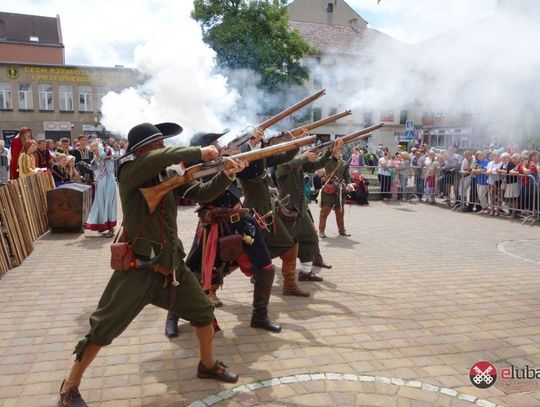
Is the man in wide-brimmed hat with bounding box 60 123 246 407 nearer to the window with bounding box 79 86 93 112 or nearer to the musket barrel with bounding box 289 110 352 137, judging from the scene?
the musket barrel with bounding box 289 110 352 137

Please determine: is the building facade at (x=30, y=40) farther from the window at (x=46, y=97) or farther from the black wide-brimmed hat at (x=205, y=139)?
the black wide-brimmed hat at (x=205, y=139)

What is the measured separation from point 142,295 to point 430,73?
9825 mm

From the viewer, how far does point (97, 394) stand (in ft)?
11.3

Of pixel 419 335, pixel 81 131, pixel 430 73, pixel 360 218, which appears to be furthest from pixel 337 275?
pixel 81 131

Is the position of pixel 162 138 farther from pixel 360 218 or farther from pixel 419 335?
pixel 360 218

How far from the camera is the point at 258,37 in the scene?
84.3 ft

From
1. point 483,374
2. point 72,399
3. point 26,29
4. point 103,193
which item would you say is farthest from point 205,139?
point 26,29

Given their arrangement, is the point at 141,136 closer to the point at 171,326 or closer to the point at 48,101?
the point at 171,326

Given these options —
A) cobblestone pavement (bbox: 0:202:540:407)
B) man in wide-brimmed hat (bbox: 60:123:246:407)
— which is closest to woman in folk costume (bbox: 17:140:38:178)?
cobblestone pavement (bbox: 0:202:540:407)

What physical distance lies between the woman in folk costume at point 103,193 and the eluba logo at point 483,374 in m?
7.22

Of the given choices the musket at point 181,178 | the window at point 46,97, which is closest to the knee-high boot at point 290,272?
the musket at point 181,178

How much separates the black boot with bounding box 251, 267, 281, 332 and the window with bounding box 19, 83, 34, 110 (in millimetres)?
38257

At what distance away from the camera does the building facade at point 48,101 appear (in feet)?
120

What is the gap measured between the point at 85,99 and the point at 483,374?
129 ft
